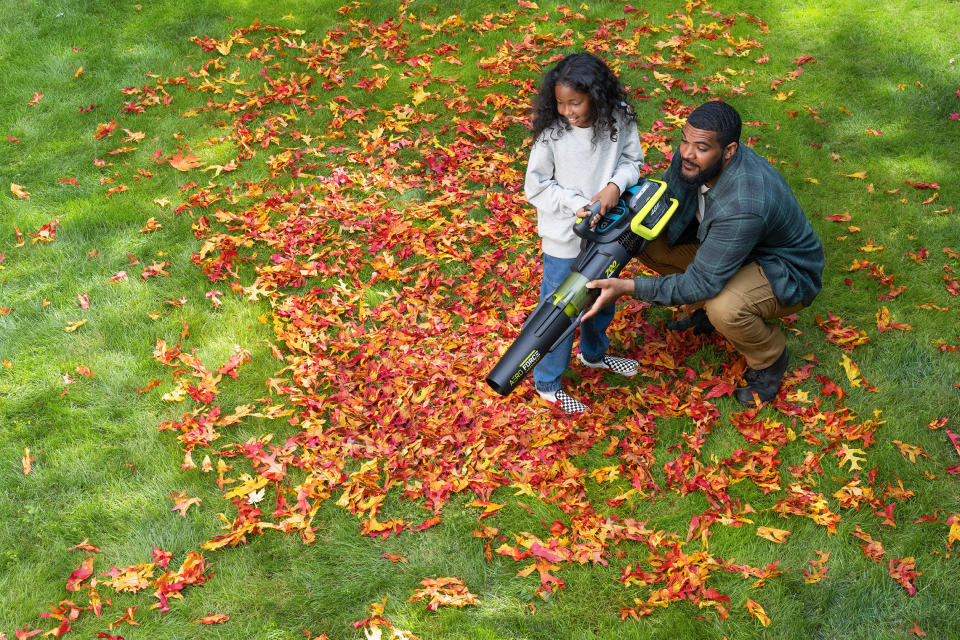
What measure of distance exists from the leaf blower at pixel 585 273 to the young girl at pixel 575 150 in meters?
0.10

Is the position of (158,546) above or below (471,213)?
below

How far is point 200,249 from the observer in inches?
199

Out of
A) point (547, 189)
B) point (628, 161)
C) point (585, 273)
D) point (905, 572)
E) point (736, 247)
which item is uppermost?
point (628, 161)

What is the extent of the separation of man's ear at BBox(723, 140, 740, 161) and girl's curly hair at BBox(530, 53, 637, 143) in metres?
0.49

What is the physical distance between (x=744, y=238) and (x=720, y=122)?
0.58 meters

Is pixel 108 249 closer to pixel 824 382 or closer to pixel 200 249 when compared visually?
pixel 200 249

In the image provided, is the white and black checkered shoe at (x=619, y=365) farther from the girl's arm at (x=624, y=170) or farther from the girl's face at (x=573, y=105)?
the girl's face at (x=573, y=105)

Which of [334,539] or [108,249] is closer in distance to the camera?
[334,539]

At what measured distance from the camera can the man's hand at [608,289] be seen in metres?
3.27

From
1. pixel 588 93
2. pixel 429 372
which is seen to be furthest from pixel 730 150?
pixel 429 372

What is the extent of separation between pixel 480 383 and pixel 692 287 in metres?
1.37

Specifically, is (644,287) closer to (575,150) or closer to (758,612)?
(575,150)

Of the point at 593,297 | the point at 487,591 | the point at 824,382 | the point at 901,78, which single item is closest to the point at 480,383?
the point at 593,297

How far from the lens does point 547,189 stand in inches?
132
